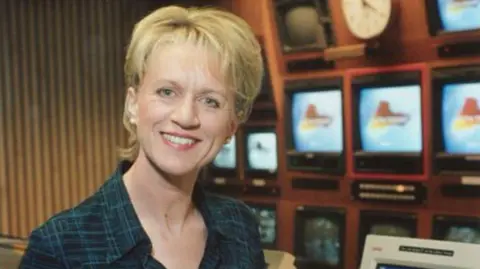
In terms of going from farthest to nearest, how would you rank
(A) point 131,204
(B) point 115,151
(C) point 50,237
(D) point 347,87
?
(B) point 115,151, (D) point 347,87, (A) point 131,204, (C) point 50,237

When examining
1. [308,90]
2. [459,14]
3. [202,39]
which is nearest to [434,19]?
[459,14]

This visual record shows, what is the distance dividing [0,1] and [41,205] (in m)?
1.17

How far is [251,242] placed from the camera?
1.55 meters

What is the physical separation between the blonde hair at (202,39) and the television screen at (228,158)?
7.94 feet

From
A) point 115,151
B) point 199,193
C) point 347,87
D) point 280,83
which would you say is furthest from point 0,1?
point 199,193

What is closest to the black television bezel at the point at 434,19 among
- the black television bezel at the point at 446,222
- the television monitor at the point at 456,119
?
the television monitor at the point at 456,119

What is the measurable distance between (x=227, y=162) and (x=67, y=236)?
2.66m

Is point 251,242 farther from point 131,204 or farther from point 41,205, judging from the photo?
point 41,205

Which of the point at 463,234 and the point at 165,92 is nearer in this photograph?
the point at 165,92

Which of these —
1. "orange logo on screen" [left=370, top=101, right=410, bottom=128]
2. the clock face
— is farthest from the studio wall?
"orange logo on screen" [left=370, top=101, right=410, bottom=128]

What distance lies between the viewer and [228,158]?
3.87 m

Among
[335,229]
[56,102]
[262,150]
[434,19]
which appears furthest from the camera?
[56,102]

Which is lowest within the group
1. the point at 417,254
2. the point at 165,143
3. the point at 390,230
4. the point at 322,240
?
the point at 322,240

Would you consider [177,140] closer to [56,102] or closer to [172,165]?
[172,165]
